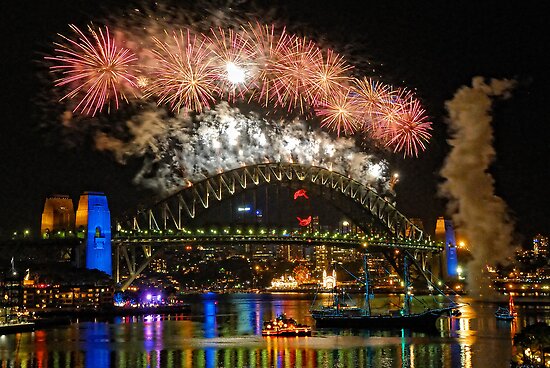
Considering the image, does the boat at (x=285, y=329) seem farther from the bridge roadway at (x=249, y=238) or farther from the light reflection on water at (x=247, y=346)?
the bridge roadway at (x=249, y=238)

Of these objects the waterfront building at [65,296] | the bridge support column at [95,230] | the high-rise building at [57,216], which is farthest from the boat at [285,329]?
the high-rise building at [57,216]

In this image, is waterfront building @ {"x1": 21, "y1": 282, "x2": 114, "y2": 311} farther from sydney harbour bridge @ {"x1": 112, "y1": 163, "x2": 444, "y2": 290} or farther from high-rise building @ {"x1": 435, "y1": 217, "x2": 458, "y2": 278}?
high-rise building @ {"x1": 435, "y1": 217, "x2": 458, "y2": 278}

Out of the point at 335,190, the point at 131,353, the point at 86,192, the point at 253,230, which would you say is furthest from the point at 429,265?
the point at 131,353

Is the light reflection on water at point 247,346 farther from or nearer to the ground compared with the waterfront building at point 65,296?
nearer to the ground

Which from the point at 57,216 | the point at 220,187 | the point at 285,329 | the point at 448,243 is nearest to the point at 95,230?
the point at 57,216

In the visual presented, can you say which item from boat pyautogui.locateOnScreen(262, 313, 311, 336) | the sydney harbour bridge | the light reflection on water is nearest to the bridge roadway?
the sydney harbour bridge

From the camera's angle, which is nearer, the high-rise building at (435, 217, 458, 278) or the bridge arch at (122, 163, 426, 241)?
the bridge arch at (122, 163, 426, 241)

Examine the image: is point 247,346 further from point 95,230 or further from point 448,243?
point 448,243

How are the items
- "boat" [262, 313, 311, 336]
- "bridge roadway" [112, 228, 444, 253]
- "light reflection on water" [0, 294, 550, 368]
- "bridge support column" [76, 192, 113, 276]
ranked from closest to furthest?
"light reflection on water" [0, 294, 550, 368], "boat" [262, 313, 311, 336], "bridge support column" [76, 192, 113, 276], "bridge roadway" [112, 228, 444, 253]
